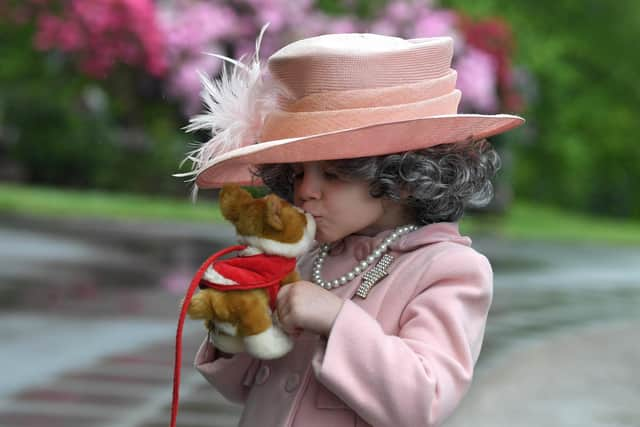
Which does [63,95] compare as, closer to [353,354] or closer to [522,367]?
[522,367]

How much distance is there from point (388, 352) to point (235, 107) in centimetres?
63

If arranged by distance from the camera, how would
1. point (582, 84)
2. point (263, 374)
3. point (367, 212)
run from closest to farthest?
1. point (367, 212)
2. point (263, 374)
3. point (582, 84)

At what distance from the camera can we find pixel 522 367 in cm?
693

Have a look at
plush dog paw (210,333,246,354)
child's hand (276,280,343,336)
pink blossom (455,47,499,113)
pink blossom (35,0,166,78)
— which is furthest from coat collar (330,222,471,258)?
pink blossom (455,47,499,113)

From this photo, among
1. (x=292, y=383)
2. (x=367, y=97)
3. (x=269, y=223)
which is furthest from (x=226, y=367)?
(x=367, y=97)

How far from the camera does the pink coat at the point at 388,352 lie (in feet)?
6.03

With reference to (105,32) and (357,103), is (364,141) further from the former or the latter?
(105,32)

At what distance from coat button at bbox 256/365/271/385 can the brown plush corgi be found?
0.67ft

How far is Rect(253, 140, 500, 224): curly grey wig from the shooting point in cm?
200

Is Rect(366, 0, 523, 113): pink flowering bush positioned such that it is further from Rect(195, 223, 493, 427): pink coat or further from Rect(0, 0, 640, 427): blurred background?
Rect(195, 223, 493, 427): pink coat

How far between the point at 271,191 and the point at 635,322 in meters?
7.76

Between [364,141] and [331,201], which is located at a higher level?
[364,141]

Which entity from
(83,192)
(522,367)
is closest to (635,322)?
(522,367)

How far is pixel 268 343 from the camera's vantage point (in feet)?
6.21
